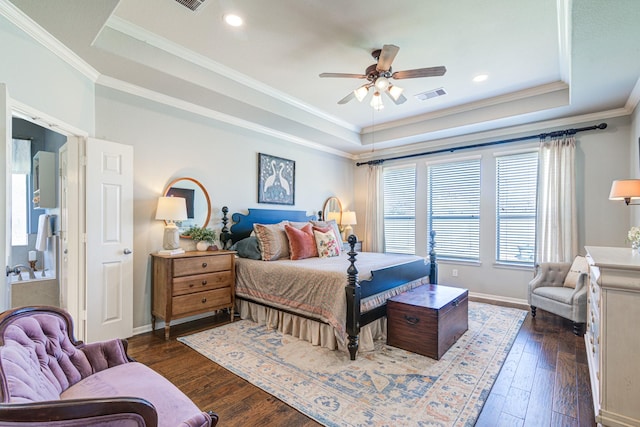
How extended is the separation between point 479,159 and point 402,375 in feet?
12.8

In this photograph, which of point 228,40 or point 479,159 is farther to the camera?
point 479,159

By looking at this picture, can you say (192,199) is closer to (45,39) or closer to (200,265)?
(200,265)

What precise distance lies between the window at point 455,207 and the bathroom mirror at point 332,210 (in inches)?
68.5

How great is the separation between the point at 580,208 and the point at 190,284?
16.9 ft

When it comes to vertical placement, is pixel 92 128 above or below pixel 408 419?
above

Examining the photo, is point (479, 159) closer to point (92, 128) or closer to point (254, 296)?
point (254, 296)

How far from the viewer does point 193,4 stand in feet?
7.52

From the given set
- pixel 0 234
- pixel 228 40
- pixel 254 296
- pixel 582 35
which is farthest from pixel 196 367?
pixel 582 35

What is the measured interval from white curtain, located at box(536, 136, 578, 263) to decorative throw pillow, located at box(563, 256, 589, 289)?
1.12 ft

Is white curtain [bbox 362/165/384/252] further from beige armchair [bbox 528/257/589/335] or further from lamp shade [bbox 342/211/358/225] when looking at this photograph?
beige armchair [bbox 528/257/589/335]

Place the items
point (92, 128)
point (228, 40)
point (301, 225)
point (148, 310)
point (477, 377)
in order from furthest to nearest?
point (301, 225) → point (148, 310) → point (92, 128) → point (228, 40) → point (477, 377)

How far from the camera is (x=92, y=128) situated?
3.03m

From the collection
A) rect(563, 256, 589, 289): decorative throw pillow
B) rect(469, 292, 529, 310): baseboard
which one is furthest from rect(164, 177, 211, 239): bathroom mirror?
rect(563, 256, 589, 289): decorative throw pillow

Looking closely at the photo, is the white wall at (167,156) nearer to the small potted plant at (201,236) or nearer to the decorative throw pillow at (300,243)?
the small potted plant at (201,236)
